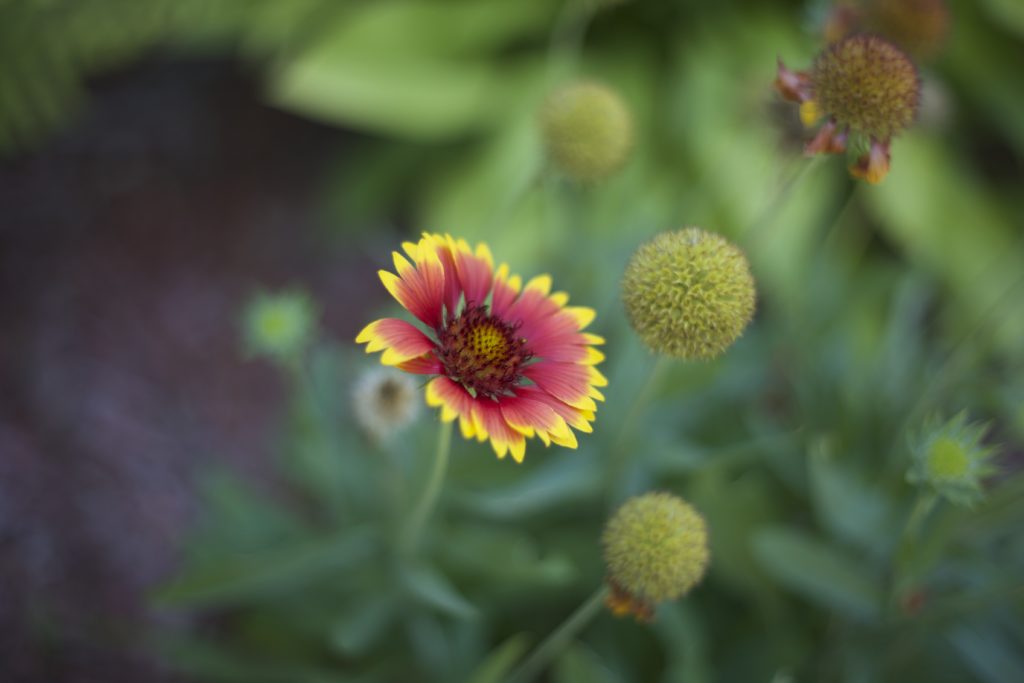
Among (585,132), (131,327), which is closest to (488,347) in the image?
(585,132)

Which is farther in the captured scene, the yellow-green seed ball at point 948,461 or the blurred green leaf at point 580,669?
the blurred green leaf at point 580,669

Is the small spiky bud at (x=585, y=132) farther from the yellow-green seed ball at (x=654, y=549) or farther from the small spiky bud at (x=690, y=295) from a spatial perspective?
the yellow-green seed ball at (x=654, y=549)

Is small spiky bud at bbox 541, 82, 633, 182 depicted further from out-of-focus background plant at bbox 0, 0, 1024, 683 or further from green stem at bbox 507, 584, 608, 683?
green stem at bbox 507, 584, 608, 683

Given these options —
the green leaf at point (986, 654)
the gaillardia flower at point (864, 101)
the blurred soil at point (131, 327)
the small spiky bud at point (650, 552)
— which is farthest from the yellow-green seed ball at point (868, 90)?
the blurred soil at point (131, 327)

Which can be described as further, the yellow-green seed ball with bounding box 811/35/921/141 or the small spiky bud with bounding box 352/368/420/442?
the small spiky bud with bounding box 352/368/420/442

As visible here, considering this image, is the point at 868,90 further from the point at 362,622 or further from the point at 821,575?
the point at 362,622

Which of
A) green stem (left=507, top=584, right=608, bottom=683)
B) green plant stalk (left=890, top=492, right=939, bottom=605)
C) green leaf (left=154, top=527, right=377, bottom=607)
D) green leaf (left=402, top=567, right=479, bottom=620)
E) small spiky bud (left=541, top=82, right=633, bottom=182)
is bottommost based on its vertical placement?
green plant stalk (left=890, top=492, right=939, bottom=605)

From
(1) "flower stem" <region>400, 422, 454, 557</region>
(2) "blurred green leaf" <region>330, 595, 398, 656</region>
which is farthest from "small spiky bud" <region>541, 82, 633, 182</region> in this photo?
(2) "blurred green leaf" <region>330, 595, 398, 656</region>

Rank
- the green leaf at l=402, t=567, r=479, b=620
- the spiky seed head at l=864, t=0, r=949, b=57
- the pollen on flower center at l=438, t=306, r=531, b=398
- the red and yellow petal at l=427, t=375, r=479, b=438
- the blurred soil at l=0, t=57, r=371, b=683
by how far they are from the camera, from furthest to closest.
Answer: the blurred soil at l=0, t=57, r=371, b=683
the spiky seed head at l=864, t=0, r=949, b=57
the green leaf at l=402, t=567, r=479, b=620
the pollen on flower center at l=438, t=306, r=531, b=398
the red and yellow petal at l=427, t=375, r=479, b=438
